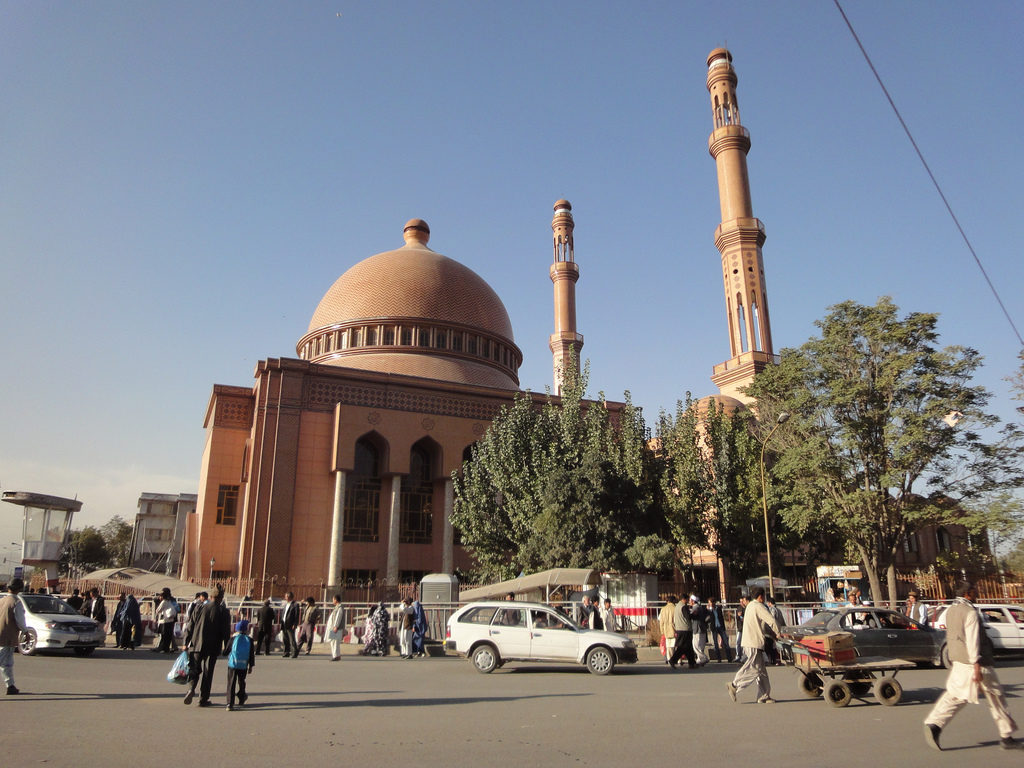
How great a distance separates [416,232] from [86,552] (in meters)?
38.5

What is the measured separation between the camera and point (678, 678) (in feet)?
34.0

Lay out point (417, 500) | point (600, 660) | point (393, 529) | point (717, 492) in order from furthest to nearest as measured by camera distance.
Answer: point (417, 500)
point (393, 529)
point (717, 492)
point (600, 660)

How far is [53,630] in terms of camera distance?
39.1ft

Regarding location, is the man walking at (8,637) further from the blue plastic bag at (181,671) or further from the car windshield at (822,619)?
the car windshield at (822,619)

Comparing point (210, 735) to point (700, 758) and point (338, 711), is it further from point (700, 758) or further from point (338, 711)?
point (700, 758)

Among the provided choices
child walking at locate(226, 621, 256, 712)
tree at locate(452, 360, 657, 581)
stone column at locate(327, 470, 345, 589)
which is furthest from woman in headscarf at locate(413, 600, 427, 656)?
stone column at locate(327, 470, 345, 589)

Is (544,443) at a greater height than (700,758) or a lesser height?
greater

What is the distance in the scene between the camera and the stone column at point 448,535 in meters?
26.2

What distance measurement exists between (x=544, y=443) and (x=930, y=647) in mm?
11072

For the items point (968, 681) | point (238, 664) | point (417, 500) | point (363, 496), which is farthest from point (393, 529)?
point (968, 681)

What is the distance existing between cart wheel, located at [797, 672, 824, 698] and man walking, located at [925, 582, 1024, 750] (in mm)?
2636

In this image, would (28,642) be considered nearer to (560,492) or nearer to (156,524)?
(560,492)

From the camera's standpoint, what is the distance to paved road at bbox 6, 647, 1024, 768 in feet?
16.6

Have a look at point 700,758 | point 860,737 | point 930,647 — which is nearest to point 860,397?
point 930,647
